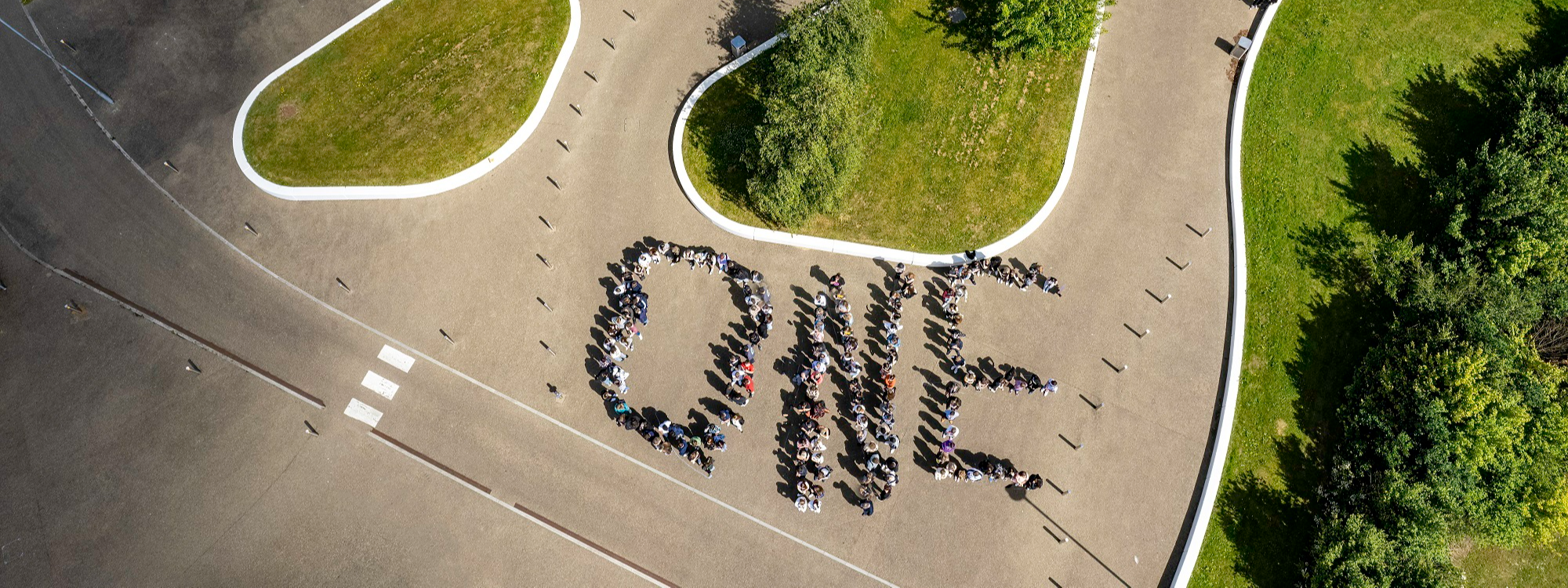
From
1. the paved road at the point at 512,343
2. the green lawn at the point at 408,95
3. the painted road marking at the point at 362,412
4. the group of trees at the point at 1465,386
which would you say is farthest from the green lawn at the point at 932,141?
the painted road marking at the point at 362,412

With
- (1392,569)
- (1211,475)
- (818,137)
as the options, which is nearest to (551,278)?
(818,137)

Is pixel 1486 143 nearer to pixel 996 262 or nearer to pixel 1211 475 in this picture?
pixel 1211 475

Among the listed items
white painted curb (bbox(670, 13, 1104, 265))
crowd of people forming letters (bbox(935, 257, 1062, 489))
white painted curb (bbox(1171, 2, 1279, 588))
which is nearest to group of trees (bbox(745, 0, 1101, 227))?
white painted curb (bbox(670, 13, 1104, 265))

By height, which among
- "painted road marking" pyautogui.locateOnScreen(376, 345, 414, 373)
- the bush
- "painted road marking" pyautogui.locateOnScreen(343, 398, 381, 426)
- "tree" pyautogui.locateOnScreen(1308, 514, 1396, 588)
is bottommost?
"painted road marking" pyautogui.locateOnScreen(343, 398, 381, 426)

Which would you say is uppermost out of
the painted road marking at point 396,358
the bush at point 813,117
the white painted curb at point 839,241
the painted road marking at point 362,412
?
the bush at point 813,117

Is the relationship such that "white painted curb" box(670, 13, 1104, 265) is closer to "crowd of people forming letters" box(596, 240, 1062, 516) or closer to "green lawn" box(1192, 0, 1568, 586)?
"crowd of people forming letters" box(596, 240, 1062, 516)

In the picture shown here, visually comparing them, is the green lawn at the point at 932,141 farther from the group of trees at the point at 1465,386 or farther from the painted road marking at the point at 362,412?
the painted road marking at the point at 362,412

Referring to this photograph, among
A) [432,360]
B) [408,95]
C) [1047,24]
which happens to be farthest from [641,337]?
[1047,24]
